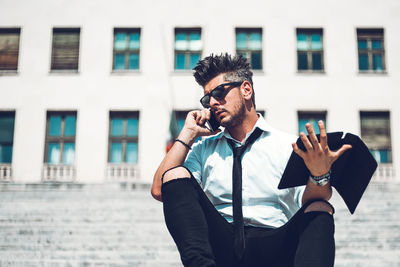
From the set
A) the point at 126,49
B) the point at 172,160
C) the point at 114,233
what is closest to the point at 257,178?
the point at 172,160

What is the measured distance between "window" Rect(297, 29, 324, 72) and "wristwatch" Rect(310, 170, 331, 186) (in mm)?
15404

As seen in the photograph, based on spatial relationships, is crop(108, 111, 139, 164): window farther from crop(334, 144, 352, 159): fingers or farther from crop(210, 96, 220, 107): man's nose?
crop(334, 144, 352, 159): fingers

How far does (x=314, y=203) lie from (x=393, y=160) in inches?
596

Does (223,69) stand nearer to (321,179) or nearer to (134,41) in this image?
(321,179)

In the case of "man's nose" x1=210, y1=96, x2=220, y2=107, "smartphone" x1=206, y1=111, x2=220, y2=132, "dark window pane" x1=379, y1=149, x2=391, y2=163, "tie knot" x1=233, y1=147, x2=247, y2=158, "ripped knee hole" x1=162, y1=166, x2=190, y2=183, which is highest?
"dark window pane" x1=379, y1=149, x2=391, y2=163

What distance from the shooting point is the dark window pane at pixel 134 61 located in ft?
58.3

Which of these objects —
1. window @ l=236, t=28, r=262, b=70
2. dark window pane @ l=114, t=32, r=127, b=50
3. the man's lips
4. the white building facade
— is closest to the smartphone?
the man's lips

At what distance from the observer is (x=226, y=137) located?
3346 mm

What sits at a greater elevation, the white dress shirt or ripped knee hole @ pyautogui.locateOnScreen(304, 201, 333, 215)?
the white dress shirt

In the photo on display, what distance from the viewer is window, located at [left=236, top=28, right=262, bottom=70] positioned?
58.0ft

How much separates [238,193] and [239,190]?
0.06 ft

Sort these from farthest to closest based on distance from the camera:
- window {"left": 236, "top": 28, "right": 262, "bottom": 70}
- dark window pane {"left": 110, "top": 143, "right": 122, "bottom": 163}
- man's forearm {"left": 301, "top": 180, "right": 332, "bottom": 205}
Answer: window {"left": 236, "top": 28, "right": 262, "bottom": 70}, dark window pane {"left": 110, "top": 143, "right": 122, "bottom": 163}, man's forearm {"left": 301, "top": 180, "right": 332, "bottom": 205}

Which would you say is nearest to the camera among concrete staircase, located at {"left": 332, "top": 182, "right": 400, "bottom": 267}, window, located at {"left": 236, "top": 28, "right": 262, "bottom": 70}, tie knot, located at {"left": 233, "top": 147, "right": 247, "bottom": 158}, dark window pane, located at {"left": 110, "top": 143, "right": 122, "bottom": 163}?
tie knot, located at {"left": 233, "top": 147, "right": 247, "bottom": 158}

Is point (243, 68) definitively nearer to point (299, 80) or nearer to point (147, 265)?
point (147, 265)
